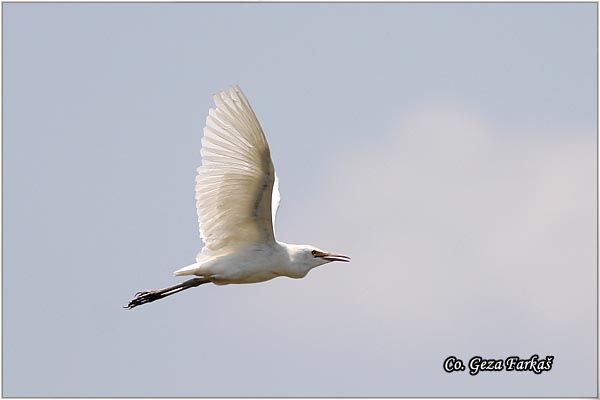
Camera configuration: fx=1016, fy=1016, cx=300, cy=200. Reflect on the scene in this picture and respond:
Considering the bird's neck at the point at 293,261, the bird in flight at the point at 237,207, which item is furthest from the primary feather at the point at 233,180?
the bird's neck at the point at 293,261

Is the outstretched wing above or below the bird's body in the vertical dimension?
above

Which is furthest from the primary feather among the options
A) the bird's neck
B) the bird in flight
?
the bird's neck

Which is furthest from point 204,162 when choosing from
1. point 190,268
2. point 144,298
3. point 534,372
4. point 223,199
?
point 534,372

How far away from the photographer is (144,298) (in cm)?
1338

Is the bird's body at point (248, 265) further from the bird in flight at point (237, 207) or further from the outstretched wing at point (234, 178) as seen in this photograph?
the outstretched wing at point (234, 178)

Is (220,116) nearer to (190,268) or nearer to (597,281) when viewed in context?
(190,268)

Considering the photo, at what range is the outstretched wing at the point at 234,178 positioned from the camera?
1191 cm

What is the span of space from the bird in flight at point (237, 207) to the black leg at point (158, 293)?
2 cm

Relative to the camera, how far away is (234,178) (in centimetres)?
1219

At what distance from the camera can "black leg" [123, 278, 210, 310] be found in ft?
42.0

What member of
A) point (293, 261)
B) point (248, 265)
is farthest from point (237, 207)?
point (293, 261)

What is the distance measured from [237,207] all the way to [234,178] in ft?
1.32

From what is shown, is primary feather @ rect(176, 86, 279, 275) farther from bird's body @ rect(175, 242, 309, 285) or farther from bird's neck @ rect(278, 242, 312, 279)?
bird's neck @ rect(278, 242, 312, 279)

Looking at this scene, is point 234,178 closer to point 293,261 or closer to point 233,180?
point 233,180
